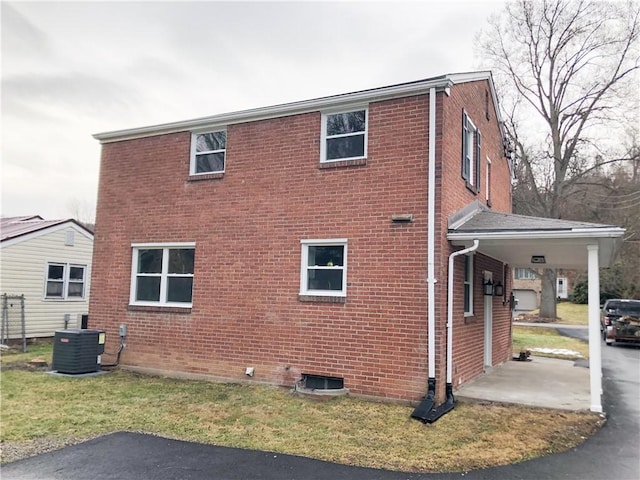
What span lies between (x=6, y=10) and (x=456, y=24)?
9.37 m

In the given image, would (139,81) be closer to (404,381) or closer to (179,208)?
(179,208)

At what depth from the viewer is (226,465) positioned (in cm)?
539

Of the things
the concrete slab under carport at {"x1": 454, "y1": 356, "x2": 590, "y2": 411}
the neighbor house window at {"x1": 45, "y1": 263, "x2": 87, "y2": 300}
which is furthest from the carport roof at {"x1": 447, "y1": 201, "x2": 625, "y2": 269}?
the neighbor house window at {"x1": 45, "y1": 263, "x2": 87, "y2": 300}

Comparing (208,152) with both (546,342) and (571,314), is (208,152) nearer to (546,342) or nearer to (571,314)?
(546,342)

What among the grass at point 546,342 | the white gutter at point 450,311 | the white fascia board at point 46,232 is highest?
the white fascia board at point 46,232

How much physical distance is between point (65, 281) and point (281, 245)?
40.7ft

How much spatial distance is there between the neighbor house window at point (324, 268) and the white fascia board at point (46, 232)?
12.3 meters

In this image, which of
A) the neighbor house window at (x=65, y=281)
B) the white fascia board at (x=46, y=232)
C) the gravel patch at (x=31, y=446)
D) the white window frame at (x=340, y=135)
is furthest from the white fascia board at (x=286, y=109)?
the neighbor house window at (x=65, y=281)

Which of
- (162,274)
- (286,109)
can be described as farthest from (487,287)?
(162,274)

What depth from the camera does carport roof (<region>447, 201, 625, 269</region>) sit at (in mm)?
7746

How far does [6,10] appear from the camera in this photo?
9102 millimetres

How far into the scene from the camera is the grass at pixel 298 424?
19.4ft

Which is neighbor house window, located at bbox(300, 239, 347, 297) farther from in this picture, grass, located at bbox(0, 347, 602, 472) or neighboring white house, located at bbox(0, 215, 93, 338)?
neighboring white house, located at bbox(0, 215, 93, 338)

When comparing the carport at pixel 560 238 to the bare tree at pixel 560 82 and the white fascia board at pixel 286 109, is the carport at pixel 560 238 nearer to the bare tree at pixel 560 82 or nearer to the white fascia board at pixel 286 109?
the white fascia board at pixel 286 109
